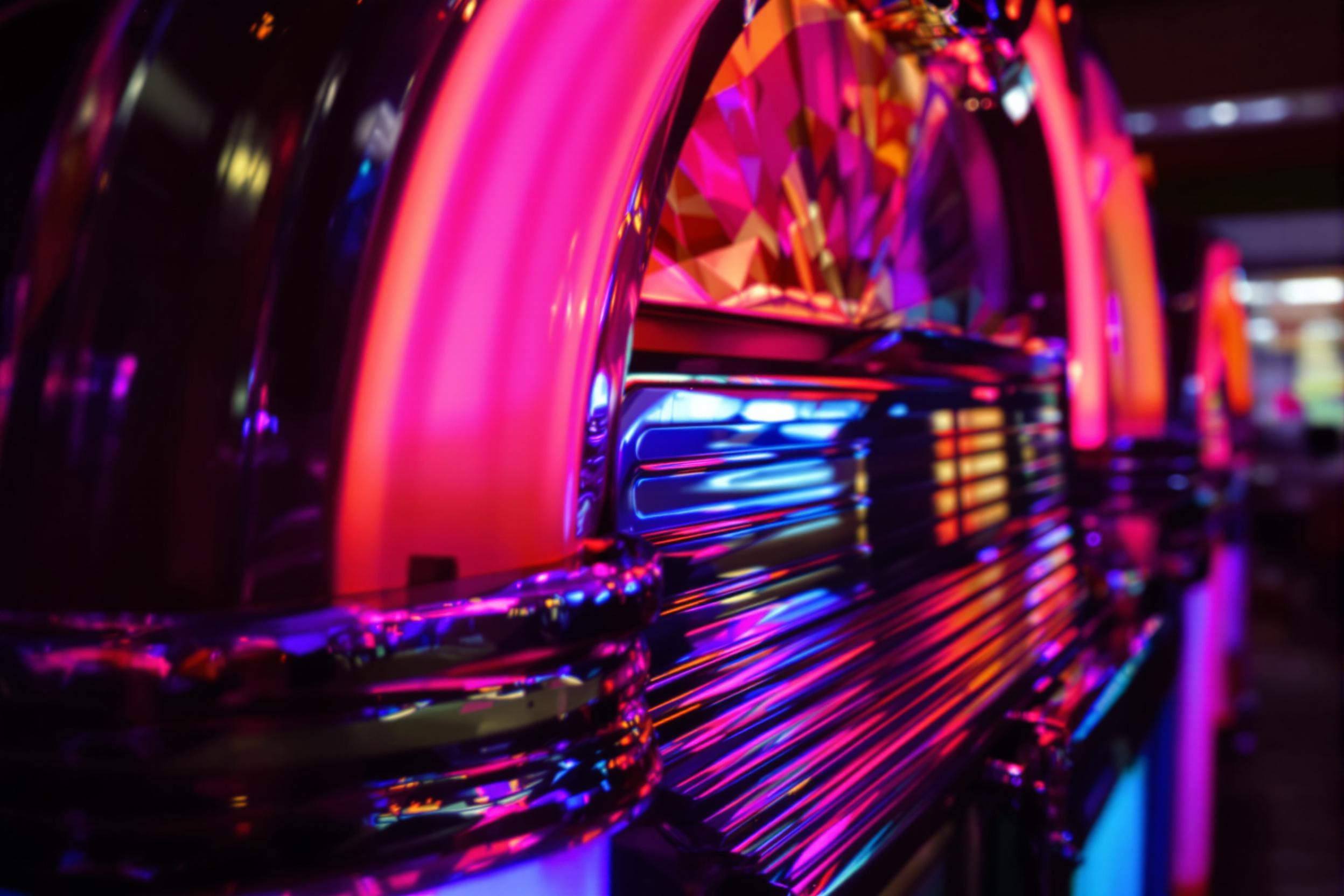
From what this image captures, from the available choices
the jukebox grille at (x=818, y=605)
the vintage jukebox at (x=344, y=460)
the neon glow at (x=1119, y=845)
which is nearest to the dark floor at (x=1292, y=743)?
the neon glow at (x=1119, y=845)

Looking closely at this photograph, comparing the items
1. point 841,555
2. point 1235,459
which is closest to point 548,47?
point 841,555

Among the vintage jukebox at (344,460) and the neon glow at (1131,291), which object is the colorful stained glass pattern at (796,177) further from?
the neon glow at (1131,291)

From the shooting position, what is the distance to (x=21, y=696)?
0.30 metres

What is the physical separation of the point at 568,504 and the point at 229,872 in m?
0.17

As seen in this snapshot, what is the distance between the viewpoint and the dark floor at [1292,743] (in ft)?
8.36

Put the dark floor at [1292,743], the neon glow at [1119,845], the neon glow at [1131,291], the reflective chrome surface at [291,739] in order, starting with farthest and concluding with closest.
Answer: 1. the dark floor at [1292,743]
2. the neon glow at [1131,291]
3. the neon glow at [1119,845]
4. the reflective chrome surface at [291,739]

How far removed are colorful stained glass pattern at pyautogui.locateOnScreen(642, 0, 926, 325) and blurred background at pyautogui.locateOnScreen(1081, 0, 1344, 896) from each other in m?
0.62

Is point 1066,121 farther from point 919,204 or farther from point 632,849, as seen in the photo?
point 632,849

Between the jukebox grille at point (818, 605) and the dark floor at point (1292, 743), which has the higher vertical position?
the jukebox grille at point (818, 605)

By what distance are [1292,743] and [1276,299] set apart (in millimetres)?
8543

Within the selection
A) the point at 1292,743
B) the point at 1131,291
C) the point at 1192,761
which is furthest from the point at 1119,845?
the point at 1292,743

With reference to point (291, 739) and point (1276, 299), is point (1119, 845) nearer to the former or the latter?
point (291, 739)

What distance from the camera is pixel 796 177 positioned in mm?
890

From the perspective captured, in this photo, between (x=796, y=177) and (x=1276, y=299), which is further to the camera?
(x=1276, y=299)
